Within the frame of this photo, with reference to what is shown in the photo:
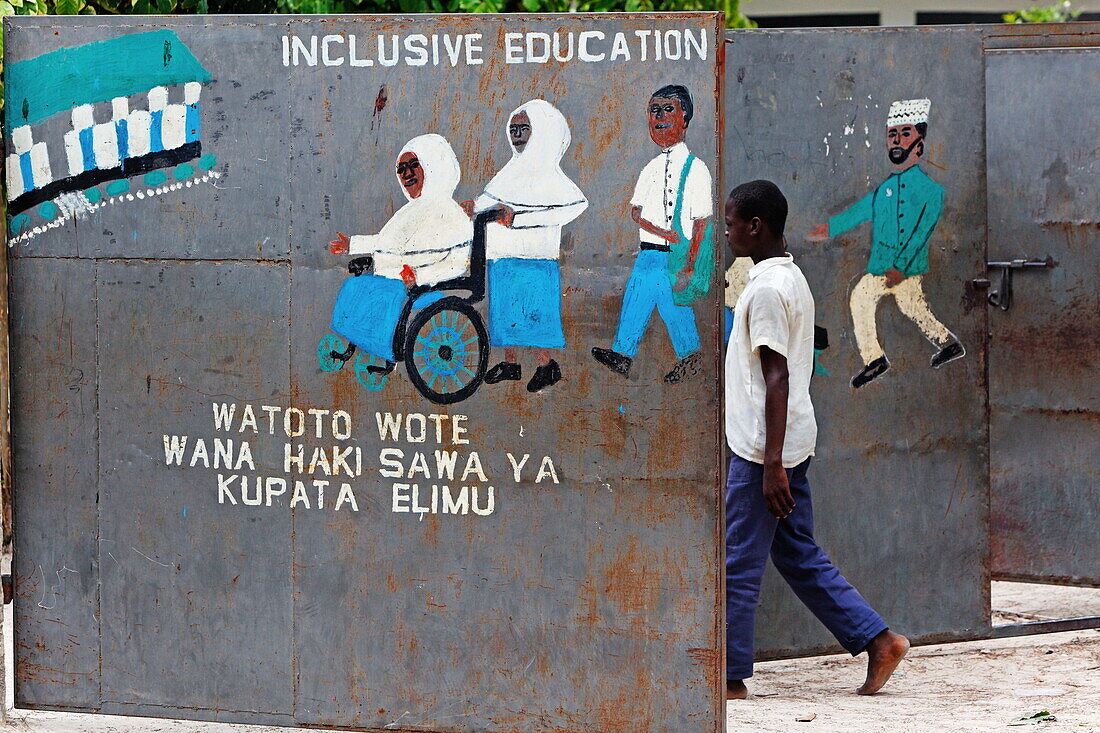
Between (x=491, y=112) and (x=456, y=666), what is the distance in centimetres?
153

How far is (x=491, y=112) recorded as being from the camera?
371 centimetres

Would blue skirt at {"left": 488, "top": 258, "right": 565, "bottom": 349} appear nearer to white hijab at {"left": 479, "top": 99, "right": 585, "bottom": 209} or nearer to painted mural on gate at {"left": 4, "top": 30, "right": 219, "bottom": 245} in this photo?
white hijab at {"left": 479, "top": 99, "right": 585, "bottom": 209}

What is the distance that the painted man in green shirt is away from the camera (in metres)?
4.81

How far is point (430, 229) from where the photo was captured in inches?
148

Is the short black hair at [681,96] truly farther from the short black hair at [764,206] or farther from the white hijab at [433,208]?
the short black hair at [764,206]

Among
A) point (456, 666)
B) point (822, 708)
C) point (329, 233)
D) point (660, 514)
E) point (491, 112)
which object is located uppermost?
point (491, 112)

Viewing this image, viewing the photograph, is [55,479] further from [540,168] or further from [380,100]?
[540,168]

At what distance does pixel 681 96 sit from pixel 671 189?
0.24 m

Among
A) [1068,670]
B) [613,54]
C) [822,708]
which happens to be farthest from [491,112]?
[1068,670]

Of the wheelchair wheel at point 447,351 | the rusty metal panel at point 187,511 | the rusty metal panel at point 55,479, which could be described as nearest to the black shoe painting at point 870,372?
the wheelchair wheel at point 447,351

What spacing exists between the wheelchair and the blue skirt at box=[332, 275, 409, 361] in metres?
0.02

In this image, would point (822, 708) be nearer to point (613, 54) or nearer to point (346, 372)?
point (346, 372)

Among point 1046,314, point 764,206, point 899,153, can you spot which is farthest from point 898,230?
point 1046,314

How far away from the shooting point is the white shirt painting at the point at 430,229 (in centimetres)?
374
